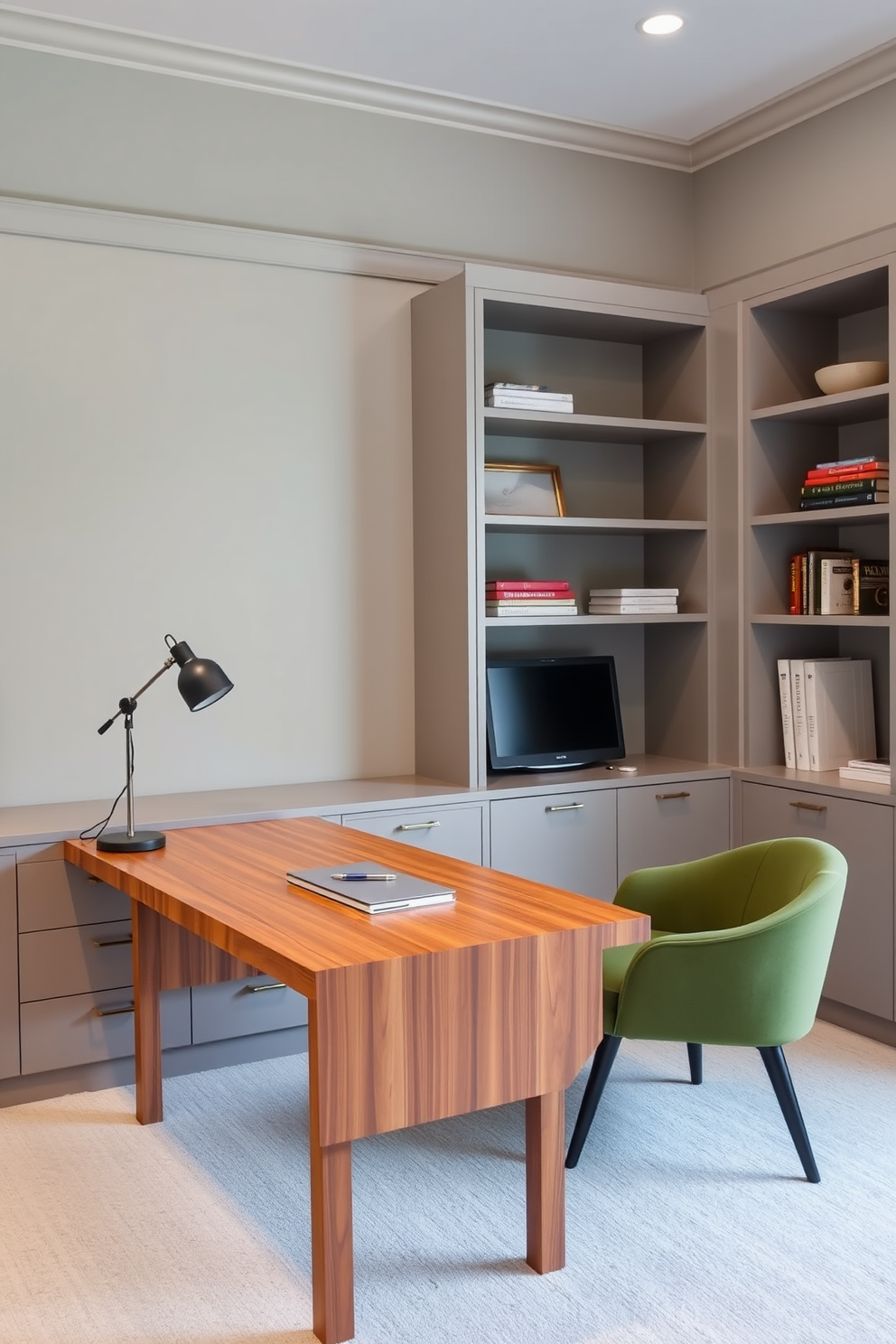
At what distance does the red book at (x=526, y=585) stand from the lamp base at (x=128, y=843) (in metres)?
1.43

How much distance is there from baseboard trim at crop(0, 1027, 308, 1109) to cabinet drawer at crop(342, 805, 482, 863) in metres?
0.62

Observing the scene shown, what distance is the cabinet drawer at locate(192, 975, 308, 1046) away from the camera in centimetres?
330

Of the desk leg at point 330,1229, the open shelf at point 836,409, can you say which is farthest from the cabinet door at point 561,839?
the desk leg at point 330,1229

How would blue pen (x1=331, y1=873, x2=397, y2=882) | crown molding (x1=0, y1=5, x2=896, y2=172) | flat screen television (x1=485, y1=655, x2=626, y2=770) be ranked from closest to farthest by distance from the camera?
blue pen (x1=331, y1=873, x2=397, y2=882) → crown molding (x1=0, y1=5, x2=896, y2=172) → flat screen television (x1=485, y1=655, x2=626, y2=770)

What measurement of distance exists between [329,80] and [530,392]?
115cm

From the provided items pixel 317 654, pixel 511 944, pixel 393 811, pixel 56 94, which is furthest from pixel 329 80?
pixel 511 944

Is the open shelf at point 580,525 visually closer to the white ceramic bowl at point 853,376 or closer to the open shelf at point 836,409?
the open shelf at point 836,409

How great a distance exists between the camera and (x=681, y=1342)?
2072 millimetres

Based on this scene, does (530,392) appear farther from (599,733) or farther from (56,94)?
(56,94)

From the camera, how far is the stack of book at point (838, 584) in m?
3.80

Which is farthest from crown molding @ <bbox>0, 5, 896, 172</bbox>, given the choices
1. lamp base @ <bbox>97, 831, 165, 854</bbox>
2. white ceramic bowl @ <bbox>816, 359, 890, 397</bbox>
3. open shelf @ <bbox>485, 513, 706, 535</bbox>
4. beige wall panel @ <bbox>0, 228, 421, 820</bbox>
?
lamp base @ <bbox>97, 831, 165, 854</bbox>

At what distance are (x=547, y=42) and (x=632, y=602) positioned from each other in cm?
176

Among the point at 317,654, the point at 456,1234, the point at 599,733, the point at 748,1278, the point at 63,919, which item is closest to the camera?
the point at 748,1278

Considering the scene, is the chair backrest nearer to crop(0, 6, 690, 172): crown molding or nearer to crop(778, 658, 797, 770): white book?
crop(778, 658, 797, 770): white book
